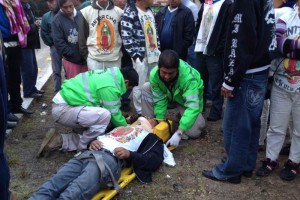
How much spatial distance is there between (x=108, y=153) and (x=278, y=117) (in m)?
1.76

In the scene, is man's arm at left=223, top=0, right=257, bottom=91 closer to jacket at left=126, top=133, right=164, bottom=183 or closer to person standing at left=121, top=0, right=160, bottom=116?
jacket at left=126, top=133, right=164, bottom=183

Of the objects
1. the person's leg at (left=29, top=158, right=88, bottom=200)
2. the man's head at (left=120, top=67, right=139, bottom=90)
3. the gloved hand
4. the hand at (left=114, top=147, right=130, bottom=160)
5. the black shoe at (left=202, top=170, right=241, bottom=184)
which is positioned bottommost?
the black shoe at (left=202, top=170, right=241, bottom=184)

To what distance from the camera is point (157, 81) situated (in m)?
4.47

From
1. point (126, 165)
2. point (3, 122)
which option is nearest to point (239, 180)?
point (126, 165)

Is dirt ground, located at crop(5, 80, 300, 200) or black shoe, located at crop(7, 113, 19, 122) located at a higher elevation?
black shoe, located at crop(7, 113, 19, 122)

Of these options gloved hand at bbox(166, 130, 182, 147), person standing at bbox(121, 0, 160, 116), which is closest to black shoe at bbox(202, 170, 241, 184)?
gloved hand at bbox(166, 130, 182, 147)

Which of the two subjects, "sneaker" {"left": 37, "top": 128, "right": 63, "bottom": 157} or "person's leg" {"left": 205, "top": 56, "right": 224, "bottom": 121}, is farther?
"person's leg" {"left": 205, "top": 56, "right": 224, "bottom": 121}

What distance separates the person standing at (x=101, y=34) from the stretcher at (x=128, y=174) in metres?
1.43

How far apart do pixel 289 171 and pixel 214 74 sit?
180cm

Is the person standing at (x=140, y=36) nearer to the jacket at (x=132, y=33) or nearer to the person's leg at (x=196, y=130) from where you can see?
the jacket at (x=132, y=33)

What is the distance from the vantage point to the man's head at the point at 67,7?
5301 mm

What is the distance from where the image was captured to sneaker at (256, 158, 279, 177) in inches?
147

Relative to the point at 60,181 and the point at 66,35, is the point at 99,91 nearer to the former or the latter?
the point at 60,181

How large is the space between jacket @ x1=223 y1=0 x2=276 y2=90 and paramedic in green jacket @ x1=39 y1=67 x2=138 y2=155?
136cm
